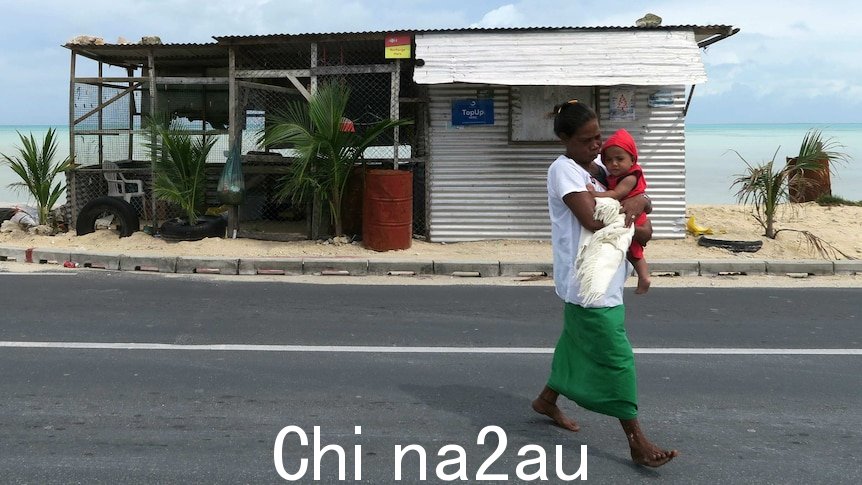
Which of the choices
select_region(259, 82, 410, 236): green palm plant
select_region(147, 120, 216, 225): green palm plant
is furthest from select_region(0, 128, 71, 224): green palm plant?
select_region(259, 82, 410, 236): green palm plant

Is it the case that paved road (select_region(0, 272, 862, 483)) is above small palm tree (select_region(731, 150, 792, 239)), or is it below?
below

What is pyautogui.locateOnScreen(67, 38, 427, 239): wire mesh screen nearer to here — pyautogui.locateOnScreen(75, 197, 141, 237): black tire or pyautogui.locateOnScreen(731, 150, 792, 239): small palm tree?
pyautogui.locateOnScreen(75, 197, 141, 237): black tire

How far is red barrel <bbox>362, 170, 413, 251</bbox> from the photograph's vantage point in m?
11.0

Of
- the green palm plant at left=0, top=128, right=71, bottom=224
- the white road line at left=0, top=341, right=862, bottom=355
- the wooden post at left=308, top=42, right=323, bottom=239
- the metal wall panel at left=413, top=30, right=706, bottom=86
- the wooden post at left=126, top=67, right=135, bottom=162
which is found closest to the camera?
the white road line at left=0, top=341, right=862, bottom=355

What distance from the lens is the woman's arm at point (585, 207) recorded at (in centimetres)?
384

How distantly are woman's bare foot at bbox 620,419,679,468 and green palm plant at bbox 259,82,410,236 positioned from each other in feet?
24.8

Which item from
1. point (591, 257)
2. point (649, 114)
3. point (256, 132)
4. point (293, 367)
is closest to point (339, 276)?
point (256, 132)

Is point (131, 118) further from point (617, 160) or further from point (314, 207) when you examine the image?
point (617, 160)

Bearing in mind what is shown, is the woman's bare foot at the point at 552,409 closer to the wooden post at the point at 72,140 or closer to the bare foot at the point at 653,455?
the bare foot at the point at 653,455

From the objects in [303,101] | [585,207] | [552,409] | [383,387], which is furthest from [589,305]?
[303,101]

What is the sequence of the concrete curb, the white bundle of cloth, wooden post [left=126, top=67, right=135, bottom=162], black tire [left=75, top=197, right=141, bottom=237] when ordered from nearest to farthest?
the white bundle of cloth
the concrete curb
black tire [left=75, top=197, right=141, bottom=237]
wooden post [left=126, top=67, right=135, bottom=162]

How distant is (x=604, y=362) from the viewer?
3934mm

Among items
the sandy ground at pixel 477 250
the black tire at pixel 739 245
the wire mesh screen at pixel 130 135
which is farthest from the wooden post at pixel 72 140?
the black tire at pixel 739 245

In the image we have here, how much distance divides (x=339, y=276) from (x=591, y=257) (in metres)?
6.54
